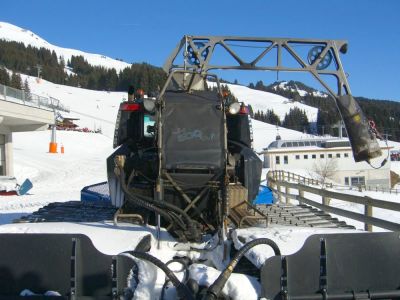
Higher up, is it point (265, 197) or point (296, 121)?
point (296, 121)

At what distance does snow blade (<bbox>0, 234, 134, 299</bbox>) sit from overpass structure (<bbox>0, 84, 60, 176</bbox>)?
25833 mm

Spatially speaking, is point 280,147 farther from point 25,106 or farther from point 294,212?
point 294,212

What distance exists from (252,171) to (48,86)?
130 meters

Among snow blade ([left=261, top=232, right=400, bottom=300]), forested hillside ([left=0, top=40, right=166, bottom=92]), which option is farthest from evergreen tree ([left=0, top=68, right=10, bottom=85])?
snow blade ([left=261, top=232, right=400, bottom=300])

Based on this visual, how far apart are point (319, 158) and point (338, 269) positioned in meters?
57.7

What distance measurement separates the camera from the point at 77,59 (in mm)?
190625

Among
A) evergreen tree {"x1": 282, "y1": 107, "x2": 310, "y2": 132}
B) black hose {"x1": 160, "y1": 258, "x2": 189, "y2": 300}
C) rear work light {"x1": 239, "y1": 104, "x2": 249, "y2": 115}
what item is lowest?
black hose {"x1": 160, "y1": 258, "x2": 189, "y2": 300}

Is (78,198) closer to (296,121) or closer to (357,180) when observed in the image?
(357,180)

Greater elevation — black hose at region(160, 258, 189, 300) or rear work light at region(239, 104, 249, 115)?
rear work light at region(239, 104, 249, 115)

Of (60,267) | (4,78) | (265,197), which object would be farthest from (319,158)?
(4,78)

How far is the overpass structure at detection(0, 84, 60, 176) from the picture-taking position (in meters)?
28.2

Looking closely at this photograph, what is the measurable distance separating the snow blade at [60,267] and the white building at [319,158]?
53681 mm

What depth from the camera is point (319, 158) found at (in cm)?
5950

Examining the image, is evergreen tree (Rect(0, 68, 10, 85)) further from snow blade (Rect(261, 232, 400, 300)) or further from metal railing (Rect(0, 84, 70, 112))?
snow blade (Rect(261, 232, 400, 300))
